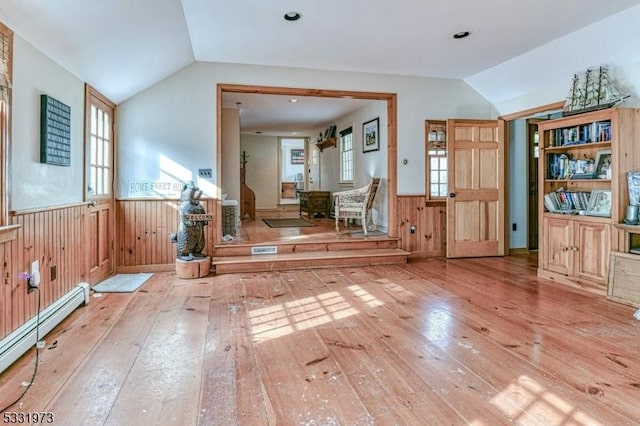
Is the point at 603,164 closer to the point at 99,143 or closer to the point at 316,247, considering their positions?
the point at 316,247

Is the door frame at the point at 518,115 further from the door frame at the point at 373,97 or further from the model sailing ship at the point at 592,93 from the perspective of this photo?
the door frame at the point at 373,97

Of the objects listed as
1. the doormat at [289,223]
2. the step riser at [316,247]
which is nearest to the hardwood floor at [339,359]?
the step riser at [316,247]

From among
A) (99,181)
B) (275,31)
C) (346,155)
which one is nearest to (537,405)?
(275,31)

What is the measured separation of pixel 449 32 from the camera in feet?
13.9

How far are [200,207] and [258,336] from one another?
233cm

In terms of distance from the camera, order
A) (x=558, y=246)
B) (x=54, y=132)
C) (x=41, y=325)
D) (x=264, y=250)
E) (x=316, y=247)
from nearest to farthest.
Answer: (x=41, y=325)
(x=54, y=132)
(x=558, y=246)
(x=264, y=250)
(x=316, y=247)

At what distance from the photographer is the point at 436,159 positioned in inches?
239

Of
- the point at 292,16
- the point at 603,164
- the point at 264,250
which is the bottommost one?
the point at 264,250

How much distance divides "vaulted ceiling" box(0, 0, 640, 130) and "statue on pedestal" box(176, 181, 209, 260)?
1389 millimetres

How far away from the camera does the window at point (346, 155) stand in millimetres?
8656

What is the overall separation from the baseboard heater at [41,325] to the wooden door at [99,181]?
59cm

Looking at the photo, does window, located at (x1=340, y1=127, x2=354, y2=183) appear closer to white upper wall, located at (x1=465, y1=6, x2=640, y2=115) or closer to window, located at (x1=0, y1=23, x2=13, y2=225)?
white upper wall, located at (x1=465, y1=6, x2=640, y2=115)

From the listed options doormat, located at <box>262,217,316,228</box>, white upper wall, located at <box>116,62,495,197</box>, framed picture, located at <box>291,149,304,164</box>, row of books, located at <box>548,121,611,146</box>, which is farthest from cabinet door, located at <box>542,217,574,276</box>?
framed picture, located at <box>291,149,304,164</box>

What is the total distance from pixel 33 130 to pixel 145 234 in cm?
236
